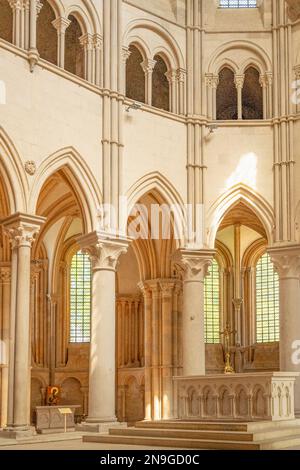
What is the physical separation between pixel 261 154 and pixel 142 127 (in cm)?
441

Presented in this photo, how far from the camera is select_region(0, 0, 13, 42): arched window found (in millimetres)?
28156

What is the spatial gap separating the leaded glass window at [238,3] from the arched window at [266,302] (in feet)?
38.2

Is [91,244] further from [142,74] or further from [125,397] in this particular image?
[125,397]

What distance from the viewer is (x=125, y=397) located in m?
35.8

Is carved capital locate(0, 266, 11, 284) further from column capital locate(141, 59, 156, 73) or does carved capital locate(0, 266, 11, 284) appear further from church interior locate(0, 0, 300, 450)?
column capital locate(141, 59, 156, 73)

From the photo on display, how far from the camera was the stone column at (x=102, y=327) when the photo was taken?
25.4 metres

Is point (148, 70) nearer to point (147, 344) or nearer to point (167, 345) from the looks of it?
point (167, 345)

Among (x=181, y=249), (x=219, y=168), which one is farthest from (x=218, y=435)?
(x=219, y=168)

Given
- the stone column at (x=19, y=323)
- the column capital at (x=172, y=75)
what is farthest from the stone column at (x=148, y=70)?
the stone column at (x=19, y=323)

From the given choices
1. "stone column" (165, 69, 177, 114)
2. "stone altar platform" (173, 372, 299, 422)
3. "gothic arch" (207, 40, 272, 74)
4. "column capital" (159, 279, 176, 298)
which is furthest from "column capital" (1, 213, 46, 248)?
"column capital" (159, 279, 176, 298)

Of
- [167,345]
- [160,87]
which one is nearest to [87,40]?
[160,87]

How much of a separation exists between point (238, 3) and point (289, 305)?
10811mm

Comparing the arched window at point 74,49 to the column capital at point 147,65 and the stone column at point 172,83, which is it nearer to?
the column capital at point 147,65

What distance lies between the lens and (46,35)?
29188mm
